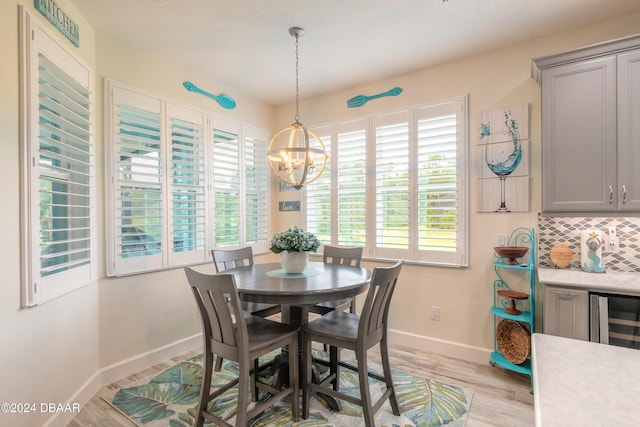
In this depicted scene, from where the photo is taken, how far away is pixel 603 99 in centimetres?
225

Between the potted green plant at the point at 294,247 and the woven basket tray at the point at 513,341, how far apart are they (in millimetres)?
1744

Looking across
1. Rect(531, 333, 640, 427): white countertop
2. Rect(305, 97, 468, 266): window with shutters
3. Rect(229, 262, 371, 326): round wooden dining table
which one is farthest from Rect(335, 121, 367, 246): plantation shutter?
Rect(531, 333, 640, 427): white countertop

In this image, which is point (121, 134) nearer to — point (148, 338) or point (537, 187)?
point (148, 338)

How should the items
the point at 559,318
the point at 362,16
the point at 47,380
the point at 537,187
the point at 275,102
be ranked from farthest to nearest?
the point at 275,102 < the point at 537,187 < the point at 362,16 < the point at 559,318 < the point at 47,380

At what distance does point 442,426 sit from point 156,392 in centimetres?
211

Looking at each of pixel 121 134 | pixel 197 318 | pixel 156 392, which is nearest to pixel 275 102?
pixel 121 134

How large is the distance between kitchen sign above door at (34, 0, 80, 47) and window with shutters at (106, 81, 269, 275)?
438 mm

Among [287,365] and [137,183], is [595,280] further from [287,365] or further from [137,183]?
[137,183]

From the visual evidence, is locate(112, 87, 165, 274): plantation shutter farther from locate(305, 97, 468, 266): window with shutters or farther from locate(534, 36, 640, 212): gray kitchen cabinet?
locate(534, 36, 640, 212): gray kitchen cabinet

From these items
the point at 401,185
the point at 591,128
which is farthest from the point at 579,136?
the point at 401,185

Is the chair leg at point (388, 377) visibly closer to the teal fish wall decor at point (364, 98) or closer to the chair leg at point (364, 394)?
the chair leg at point (364, 394)

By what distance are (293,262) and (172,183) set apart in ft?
4.94

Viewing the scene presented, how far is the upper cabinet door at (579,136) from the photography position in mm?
2232

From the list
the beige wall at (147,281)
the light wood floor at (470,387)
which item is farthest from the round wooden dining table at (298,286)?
the light wood floor at (470,387)
